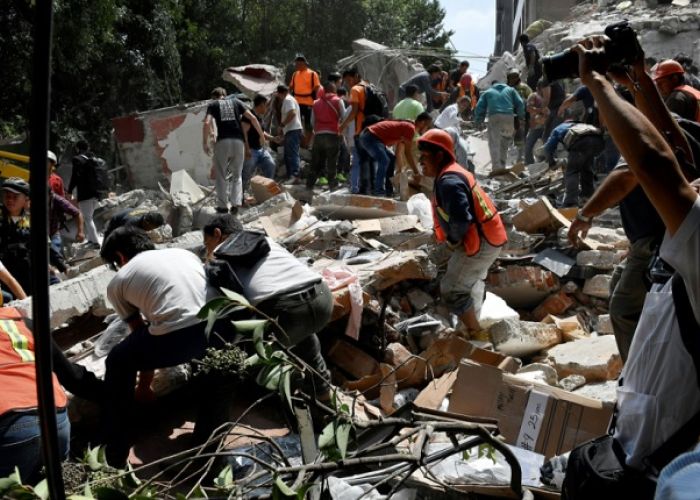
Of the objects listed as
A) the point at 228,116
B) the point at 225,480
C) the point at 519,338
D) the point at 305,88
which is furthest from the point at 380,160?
the point at 225,480

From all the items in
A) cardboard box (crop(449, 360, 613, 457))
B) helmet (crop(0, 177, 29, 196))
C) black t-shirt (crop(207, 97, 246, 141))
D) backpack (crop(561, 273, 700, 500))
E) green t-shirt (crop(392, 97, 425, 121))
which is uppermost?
backpack (crop(561, 273, 700, 500))

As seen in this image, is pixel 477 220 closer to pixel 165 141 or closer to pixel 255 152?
pixel 255 152

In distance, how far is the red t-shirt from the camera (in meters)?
9.71

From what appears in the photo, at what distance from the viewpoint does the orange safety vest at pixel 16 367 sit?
3057mm

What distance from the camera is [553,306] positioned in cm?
665

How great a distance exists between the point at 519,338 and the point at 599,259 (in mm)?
1662

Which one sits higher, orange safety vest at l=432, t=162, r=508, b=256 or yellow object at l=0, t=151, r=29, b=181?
orange safety vest at l=432, t=162, r=508, b=256

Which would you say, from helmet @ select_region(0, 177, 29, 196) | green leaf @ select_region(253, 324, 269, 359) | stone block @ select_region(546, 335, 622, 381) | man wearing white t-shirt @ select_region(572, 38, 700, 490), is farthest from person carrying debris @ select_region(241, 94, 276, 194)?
man wearing white t-shirt @ select_region(572, 38, 700, 490)

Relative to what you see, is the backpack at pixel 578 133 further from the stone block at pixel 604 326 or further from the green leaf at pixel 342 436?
the green leaf at pixel 342 436

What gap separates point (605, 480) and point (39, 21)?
5.83ft

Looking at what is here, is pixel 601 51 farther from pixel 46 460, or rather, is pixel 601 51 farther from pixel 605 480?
pixel 46 460

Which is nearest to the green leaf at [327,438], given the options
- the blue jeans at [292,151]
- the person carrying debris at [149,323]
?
the person carrying debris at [149,323]

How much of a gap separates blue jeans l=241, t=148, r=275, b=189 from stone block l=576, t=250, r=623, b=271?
4.66 metres

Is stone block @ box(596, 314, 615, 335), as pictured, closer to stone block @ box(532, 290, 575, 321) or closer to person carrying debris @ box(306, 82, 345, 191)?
stone block @ box(532, 290, 575, 321)
